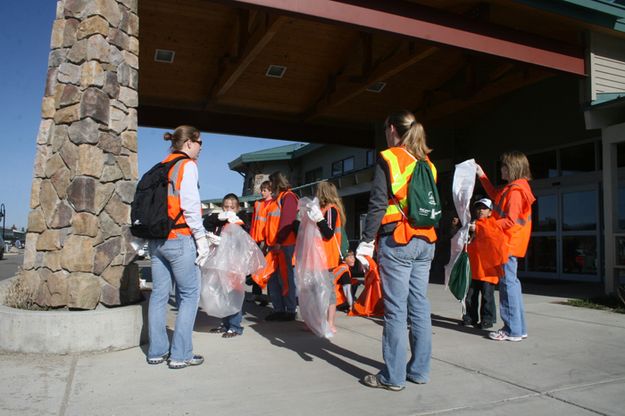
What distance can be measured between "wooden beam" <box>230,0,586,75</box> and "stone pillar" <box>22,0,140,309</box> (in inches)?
86.7

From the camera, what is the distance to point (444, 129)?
15.1 m

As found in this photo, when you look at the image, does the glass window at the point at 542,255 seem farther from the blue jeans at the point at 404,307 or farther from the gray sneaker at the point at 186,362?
the gray sneaker at the point at 186,362

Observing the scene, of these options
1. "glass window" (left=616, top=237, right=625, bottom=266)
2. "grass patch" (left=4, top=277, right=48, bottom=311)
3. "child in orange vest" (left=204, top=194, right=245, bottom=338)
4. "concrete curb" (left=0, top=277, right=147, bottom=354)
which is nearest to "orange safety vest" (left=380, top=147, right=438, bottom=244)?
"child in orange vest" (left=204, top=194, right=245, bottom=338)

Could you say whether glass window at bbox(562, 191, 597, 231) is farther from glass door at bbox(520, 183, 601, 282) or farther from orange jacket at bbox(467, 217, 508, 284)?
orange jacket at bbox(467, 217, 508, 284)

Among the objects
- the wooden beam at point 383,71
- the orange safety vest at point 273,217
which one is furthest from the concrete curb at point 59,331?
the wooden beam at point 383,71

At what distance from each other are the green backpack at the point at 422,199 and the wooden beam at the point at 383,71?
20.2 feet

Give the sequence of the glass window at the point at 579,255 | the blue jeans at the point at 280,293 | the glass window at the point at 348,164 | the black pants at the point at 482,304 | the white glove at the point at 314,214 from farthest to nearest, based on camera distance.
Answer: the glass window at the point at 348,164, the glass window at the point at 579,255, the blue jeans at the point at 280,293, the black pants at the point at 482,304, the white glove at the point at 314,214

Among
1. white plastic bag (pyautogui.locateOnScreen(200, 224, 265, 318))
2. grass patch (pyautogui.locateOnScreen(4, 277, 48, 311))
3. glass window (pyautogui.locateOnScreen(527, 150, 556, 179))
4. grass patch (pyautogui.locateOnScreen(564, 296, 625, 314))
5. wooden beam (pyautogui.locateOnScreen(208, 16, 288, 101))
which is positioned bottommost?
grass patch (pyautogui.locateOnScreen(564, 296, 625, 314))

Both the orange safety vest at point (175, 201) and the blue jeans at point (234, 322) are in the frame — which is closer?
the orange safety vest at point (175, 201)

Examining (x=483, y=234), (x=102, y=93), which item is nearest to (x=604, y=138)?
(x=483, y=234)

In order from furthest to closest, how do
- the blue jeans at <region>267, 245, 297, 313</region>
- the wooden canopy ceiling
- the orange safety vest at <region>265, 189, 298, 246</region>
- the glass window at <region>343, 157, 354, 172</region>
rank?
the glass window at <region>343, 157, 354, 172</region>
the wooden canopy ceiling
the orange safety vest at <region>265, 189, 298, 246</region>
the blue jeans at <region>267, 245, 297, 313</region>

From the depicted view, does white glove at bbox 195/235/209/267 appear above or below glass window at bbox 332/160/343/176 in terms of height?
below

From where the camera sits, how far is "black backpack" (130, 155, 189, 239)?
4.01m

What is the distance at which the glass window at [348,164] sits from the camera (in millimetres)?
20070
